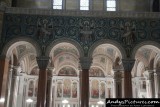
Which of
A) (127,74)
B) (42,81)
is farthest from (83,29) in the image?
(42,81)

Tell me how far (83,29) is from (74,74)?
388 inches

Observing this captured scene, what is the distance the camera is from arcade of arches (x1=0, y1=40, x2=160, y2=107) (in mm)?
22375

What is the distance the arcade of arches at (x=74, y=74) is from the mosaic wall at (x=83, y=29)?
26.0 inches

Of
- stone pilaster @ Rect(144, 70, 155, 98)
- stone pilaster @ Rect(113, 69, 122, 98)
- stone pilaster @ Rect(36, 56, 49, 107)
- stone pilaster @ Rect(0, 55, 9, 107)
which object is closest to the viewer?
stone pilaster @ Rect(0, 55, 9, 107)

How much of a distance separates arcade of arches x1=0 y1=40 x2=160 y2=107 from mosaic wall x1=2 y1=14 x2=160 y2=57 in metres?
0.66

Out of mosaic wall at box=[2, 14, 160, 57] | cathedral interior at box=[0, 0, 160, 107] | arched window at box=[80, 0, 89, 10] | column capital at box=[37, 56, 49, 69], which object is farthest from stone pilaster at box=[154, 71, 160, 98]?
column capital at box=[37, 56, 49, 69]

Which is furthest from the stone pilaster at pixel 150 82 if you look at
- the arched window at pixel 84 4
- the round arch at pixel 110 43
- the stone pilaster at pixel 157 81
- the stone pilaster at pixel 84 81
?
the arched window at pixel 84 4

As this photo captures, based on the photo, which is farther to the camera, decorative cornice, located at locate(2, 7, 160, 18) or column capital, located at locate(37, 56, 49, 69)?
decorative cornice, located at locate(2, 7, 160, 18)

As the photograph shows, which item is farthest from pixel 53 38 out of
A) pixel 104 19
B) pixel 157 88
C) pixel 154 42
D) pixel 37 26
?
pixel 157 88

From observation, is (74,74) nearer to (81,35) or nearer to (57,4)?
(81,35)

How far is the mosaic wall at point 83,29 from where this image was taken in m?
22.6

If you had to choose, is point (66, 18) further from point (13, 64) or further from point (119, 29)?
point (13, 64)

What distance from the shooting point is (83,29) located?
22812 millimetres

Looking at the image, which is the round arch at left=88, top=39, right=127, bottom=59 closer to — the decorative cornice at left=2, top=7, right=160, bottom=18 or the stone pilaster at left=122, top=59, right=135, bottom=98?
the stone pilaster at left=122, top=59, right=135, bottom=98
